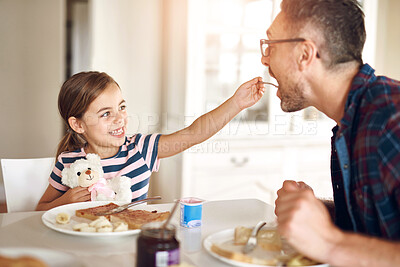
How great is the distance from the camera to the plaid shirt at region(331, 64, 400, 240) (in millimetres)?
926

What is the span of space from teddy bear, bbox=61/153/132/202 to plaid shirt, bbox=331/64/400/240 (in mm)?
798

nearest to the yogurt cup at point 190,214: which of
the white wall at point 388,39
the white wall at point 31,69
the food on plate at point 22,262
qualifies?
the food on plate at point 22,262

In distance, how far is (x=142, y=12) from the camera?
2998mm

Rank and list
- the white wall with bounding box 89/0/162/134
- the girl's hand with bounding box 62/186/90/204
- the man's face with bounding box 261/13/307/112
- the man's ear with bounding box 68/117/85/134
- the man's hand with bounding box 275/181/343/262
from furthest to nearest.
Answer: the white wall with bounding box 89/0/162/134
the man's ear with bounding box 68/117/85/134
the girl's hand with bounding box 62/186/90/204
the man's face with bounding box 261/13/307/112
the man's hand with bounding box 275/181/343/262

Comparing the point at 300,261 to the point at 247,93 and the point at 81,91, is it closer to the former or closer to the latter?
the point at 247,93

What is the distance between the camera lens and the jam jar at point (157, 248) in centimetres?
81

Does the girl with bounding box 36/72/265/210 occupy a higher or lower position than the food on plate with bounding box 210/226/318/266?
higher

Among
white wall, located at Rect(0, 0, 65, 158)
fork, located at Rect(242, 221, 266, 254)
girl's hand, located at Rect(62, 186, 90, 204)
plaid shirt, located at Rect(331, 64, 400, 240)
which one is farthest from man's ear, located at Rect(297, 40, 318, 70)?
white wall, located at Rect(0, 0, 65, 158)

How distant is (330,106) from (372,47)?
2.37 metres

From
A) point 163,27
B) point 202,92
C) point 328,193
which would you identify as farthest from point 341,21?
point 328,193

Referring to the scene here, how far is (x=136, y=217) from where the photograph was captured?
3.89 ft

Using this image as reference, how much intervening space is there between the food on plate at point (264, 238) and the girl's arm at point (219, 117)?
2.07ft

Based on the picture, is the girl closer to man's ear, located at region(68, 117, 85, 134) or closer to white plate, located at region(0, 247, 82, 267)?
man's ear, located at region(68, 117, 85, 134)

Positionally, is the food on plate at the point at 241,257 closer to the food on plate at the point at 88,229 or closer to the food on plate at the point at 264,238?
the food on plate at the point at 264,238
